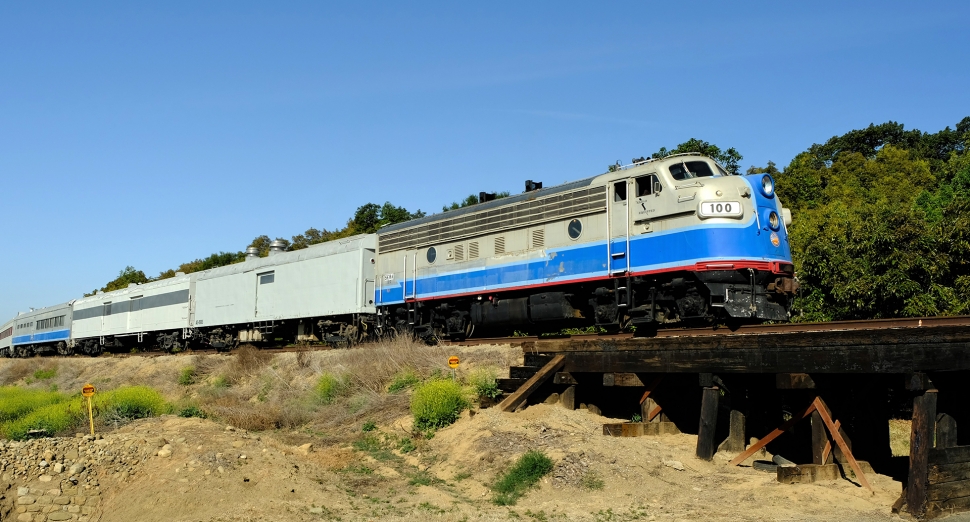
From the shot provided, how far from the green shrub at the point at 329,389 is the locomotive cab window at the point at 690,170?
29.0 ft

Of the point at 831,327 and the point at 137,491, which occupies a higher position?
the point at 831,327

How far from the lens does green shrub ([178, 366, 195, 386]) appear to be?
87.7ft

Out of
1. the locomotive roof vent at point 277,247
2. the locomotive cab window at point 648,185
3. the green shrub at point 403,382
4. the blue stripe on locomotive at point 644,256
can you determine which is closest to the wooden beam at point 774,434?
the blue stripe on locomotive at point 644,256

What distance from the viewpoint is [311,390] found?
19.5 m

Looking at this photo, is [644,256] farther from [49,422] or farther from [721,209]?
[49,422]

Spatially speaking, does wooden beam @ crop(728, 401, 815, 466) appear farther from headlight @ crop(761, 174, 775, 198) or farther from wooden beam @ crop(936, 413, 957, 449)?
headlight @ crop(761, 174, 775, 198)

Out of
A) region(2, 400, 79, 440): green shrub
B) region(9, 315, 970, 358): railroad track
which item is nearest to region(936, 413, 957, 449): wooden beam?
region(9, 315, 970, 358): railroad track

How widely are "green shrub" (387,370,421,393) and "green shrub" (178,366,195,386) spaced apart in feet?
40.8

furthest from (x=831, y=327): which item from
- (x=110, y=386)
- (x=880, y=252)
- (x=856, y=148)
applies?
(x=856, y=148)

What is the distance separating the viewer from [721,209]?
49.5ft

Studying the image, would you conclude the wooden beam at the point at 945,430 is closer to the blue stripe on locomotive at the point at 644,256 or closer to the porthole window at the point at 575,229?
the blue stripe on locomotive at the point at 644,256

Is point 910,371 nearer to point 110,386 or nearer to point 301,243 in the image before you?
point 110,386

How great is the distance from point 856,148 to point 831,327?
6338cm

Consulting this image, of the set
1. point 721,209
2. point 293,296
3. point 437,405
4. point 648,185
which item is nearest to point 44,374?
point 293,296
